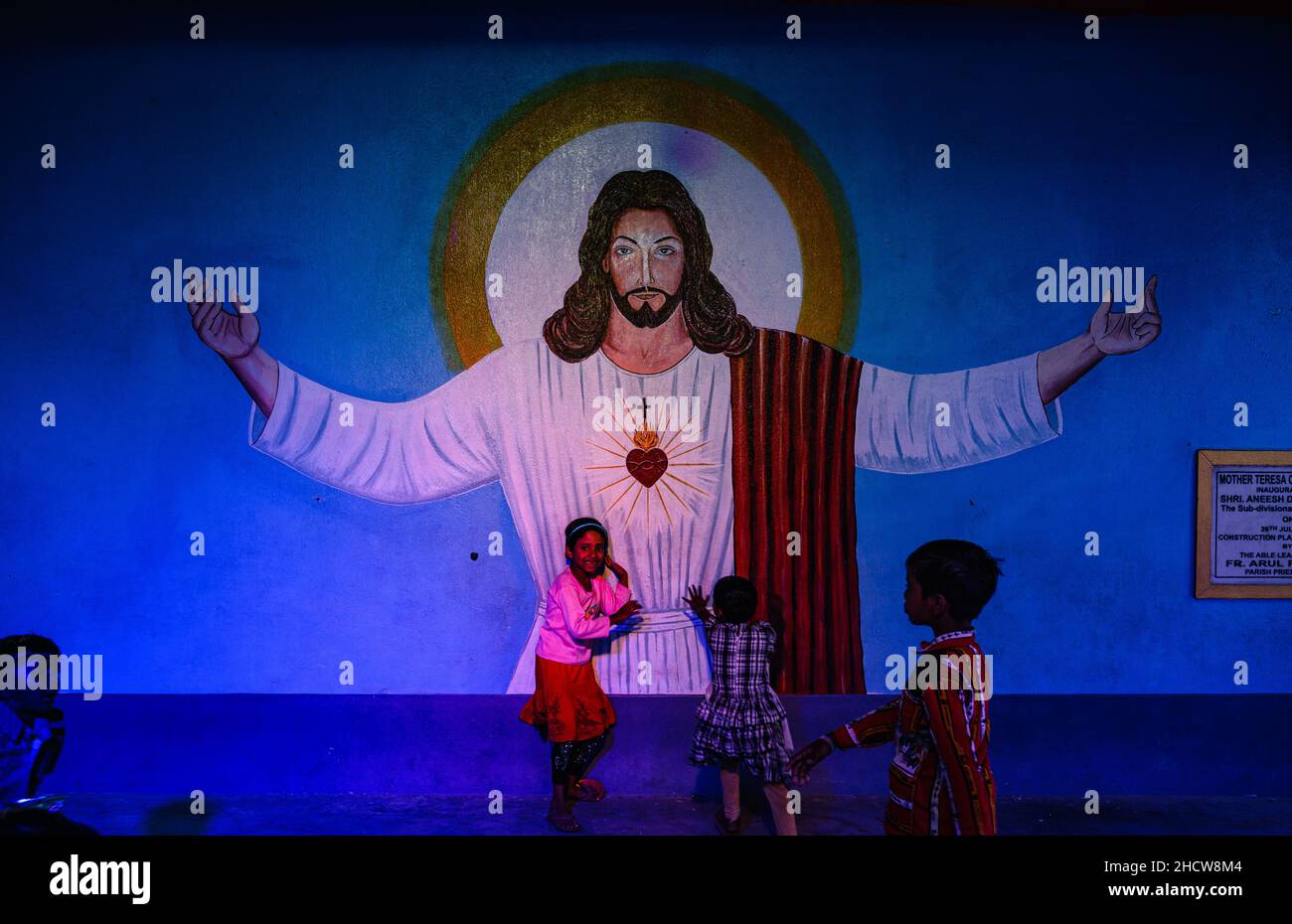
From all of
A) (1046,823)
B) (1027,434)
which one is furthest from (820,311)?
(1046,823)

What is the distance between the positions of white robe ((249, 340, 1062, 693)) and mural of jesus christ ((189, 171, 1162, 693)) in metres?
0.01

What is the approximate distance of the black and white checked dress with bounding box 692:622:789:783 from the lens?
4.63 metres

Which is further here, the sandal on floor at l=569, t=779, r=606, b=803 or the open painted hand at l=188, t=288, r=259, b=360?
the open painted hand at l=188, t=288, r=259, b=360

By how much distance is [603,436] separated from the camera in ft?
17.2

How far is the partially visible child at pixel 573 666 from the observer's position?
195 inches

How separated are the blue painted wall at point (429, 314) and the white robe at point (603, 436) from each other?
13 cm

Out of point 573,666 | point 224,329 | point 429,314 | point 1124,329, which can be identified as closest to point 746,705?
point 573,666

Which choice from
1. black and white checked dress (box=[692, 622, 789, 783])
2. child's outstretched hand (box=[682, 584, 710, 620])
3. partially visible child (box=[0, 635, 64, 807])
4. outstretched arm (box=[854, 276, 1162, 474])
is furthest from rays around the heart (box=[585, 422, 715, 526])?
partially visible child (box=[0, 635, 64, 807])

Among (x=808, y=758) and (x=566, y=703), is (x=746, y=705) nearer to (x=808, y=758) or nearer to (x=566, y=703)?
(x=566, y=703)

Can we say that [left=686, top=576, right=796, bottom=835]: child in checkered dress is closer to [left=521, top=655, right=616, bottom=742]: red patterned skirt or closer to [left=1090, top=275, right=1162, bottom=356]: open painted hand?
[left=521, top=655, right=616, bottom=742]: red patterned skirt

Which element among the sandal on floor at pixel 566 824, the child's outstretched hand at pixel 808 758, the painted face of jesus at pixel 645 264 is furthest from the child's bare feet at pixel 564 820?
the painted face of jesus at pixel 645 264

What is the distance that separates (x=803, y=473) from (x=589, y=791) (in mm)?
2163

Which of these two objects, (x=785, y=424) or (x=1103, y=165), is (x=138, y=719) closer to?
(x=785, y=424)

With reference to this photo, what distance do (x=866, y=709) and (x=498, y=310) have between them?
3085mm
